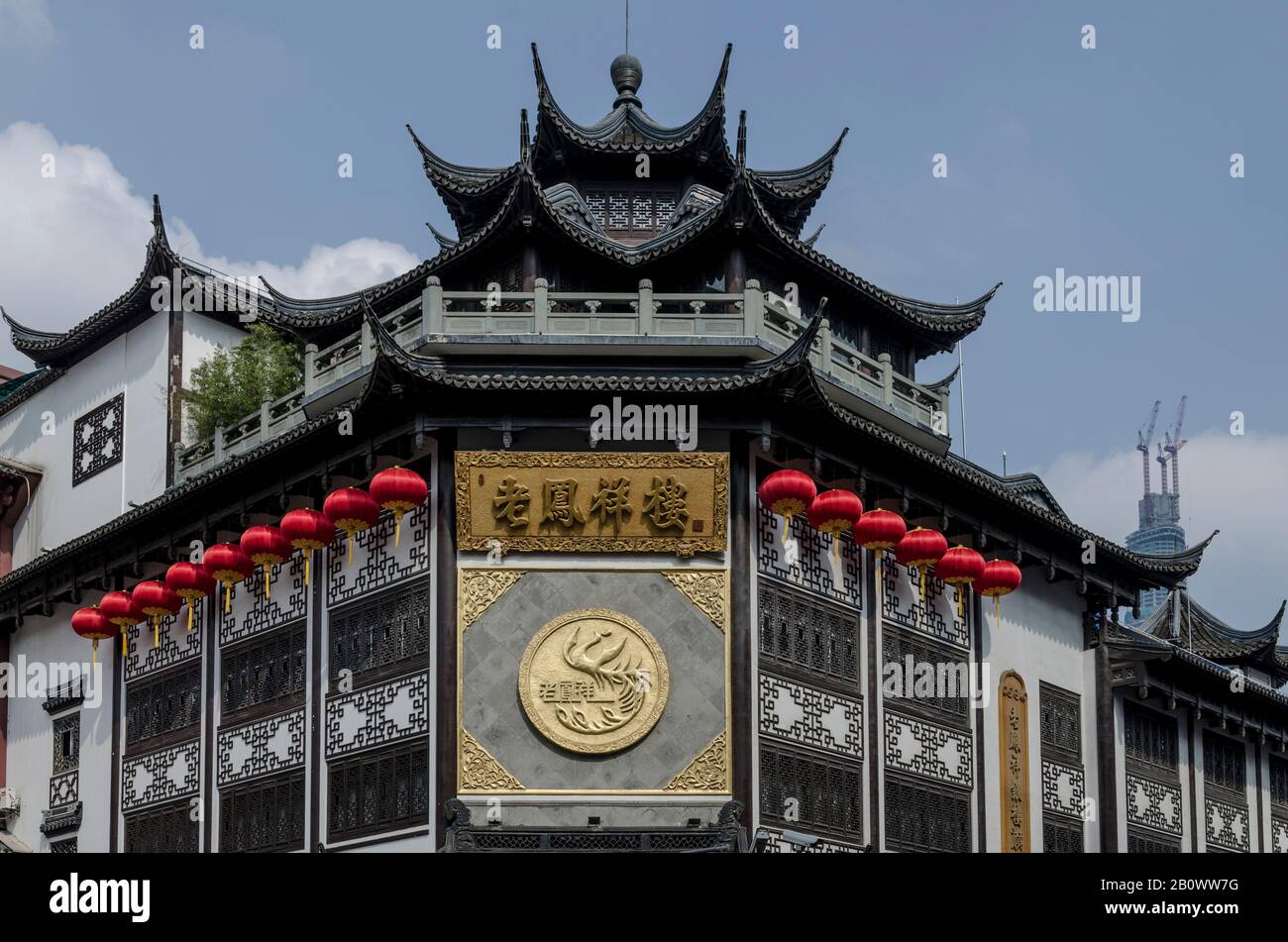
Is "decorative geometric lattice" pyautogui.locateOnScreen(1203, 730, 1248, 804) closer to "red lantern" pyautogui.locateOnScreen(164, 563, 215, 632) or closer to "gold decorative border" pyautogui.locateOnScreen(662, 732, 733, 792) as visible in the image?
"gold decorative border" pyautogui.locateOnScreen(662, 732, 733, 792)

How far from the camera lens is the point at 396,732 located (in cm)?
2570

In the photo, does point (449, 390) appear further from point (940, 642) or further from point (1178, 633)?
point (1178, 633)

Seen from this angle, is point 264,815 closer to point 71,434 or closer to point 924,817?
point 924,817

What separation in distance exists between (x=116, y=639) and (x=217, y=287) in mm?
6843

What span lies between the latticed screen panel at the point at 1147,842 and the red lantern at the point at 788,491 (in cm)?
1175

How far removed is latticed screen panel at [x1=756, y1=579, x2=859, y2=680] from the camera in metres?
25.7

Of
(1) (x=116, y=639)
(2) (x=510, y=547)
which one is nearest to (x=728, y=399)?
(2) (x=510, y=547)

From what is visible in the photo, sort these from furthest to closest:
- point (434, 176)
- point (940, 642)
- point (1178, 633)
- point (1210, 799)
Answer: point (1178, 633) → point (1210, 799) → point (434, 176) → point (940, 642)

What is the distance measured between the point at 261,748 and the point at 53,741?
7.44m

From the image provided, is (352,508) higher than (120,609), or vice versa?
(352,508)

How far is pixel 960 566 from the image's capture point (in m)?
27.8

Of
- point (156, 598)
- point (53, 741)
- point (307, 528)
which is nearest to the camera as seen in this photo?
point (307, 528)

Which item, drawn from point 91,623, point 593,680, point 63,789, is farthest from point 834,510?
point 63,789

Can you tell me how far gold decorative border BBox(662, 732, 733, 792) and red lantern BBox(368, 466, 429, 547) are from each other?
500cm
